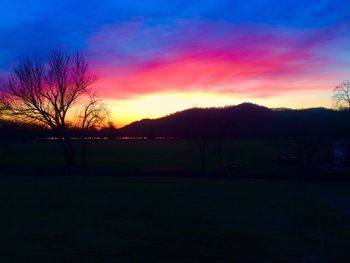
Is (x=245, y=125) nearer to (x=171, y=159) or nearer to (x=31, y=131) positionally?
(x=171, y=159)

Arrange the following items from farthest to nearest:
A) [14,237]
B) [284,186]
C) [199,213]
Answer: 1. [284,186]
2. [199,213]
3. [14,237]

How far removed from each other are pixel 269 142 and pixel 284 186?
40345 millimetres

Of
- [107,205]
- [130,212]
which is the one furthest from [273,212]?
[107,205]

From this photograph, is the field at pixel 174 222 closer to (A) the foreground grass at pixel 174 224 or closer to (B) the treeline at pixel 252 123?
(A) the foreground grass at pixel 174 224

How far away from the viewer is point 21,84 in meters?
36.1

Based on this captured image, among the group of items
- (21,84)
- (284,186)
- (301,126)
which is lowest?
(284,186)

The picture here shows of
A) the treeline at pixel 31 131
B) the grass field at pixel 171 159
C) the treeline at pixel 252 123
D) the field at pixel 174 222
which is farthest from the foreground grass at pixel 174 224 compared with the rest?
the treeline at pixel 31 131

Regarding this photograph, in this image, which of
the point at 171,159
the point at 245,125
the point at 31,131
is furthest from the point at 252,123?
the point at 31,131

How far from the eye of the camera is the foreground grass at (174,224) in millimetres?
9039

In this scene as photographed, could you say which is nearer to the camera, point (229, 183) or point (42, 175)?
point (229, 183)

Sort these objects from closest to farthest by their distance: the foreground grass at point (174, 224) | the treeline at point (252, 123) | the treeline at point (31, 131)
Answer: the foreground grass at point (174, 224) → the treeline at point (252, 123) → the treeline at point (31, 131)

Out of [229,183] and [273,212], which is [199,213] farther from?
[229,183]

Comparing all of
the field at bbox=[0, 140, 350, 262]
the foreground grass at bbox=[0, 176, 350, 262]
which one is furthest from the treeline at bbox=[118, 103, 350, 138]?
the foreground grass at bbox=[0, 176, 350, 262]

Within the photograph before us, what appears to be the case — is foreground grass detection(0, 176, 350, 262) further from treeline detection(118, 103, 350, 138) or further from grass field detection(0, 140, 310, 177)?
treeline detection(118, 103, 350, 138)
